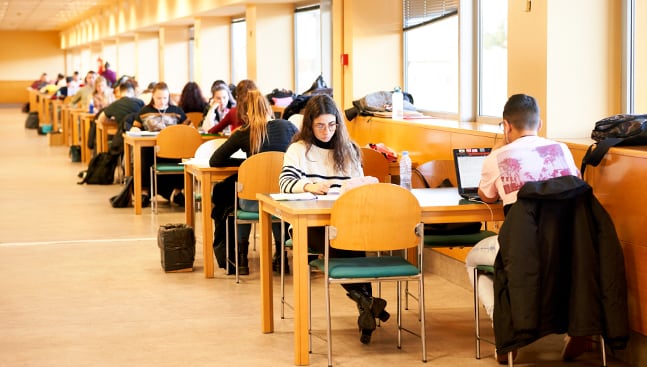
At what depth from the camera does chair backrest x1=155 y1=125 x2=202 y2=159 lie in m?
8.88

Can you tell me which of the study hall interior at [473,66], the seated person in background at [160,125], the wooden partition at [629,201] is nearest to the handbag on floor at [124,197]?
the seated person in background at [160,125]

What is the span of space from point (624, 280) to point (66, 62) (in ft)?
132

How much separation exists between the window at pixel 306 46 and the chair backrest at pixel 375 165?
582 centimetres

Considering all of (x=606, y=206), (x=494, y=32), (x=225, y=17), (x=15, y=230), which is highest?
(x=225, y=17)

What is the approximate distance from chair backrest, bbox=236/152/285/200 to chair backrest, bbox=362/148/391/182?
0.59m

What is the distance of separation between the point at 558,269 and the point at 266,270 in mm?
1535

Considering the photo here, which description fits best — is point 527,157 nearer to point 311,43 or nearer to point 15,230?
point 15,230

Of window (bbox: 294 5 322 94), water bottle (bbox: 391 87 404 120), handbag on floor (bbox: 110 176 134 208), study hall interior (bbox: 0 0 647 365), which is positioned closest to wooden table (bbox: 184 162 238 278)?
study hall interior (bbox: 0 0 647 365)

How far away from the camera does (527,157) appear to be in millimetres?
4227

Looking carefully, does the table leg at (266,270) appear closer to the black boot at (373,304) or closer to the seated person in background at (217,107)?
the black boot at (373,304)

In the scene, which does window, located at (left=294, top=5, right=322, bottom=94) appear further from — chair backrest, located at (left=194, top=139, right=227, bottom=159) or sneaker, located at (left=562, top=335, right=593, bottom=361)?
sneaker, located at (left=562, top=335, right=593, bottom=361)

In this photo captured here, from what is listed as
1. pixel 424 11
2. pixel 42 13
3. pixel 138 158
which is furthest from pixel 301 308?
pixel 42 13

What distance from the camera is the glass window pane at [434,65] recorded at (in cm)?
780

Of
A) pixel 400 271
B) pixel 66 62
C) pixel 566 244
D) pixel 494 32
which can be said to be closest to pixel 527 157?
pixel 566 244
